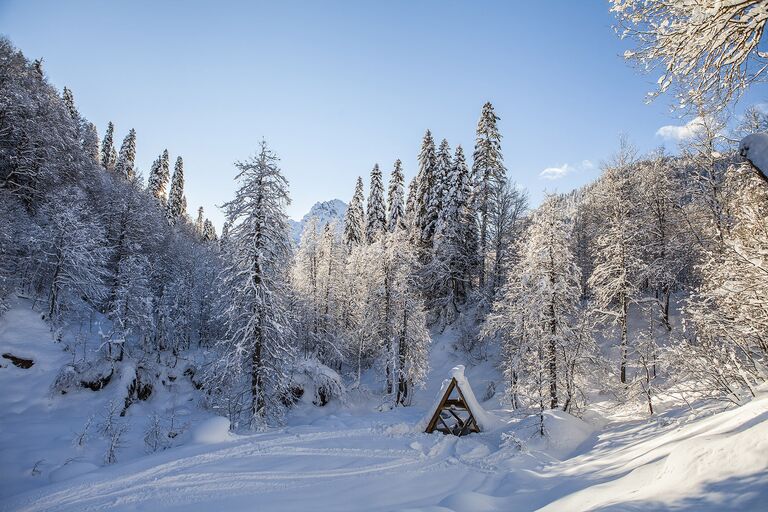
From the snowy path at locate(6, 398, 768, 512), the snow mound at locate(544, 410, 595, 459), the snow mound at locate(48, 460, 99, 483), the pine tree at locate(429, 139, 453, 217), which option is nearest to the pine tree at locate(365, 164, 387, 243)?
the pine tree at locate(429, 139, 453, 217)

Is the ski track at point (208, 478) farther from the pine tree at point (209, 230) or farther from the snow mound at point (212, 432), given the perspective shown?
the pine tree at point (209, 230)

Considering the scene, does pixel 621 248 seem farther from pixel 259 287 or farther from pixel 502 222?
pixel 259 287

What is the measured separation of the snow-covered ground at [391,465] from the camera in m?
4.59

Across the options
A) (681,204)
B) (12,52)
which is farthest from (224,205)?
(681,204)

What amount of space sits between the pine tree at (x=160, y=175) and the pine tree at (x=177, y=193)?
1.20m

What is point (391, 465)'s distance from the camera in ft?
36.8

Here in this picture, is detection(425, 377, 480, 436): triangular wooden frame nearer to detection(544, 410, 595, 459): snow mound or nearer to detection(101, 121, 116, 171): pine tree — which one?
detection(544, 410, 595, 459): snow mound

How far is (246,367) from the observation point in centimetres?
1891

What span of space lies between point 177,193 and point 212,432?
2380 inches

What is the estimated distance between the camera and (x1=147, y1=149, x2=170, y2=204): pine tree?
5978 cm

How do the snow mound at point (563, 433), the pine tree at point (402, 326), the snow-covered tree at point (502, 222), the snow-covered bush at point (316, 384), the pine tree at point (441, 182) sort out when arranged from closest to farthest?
the snow mound at point (563, 433) < the snow-covered bush at point (316, 384) < the pine tree at point (402, 326) < the snow-covered tree at point (502, 222) < the pine tree at point (441, 182)

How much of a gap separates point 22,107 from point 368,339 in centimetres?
3098

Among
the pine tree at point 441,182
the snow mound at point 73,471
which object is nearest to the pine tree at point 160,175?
the pine tree at point 441,182

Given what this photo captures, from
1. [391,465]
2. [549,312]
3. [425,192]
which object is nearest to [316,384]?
[391,465]
